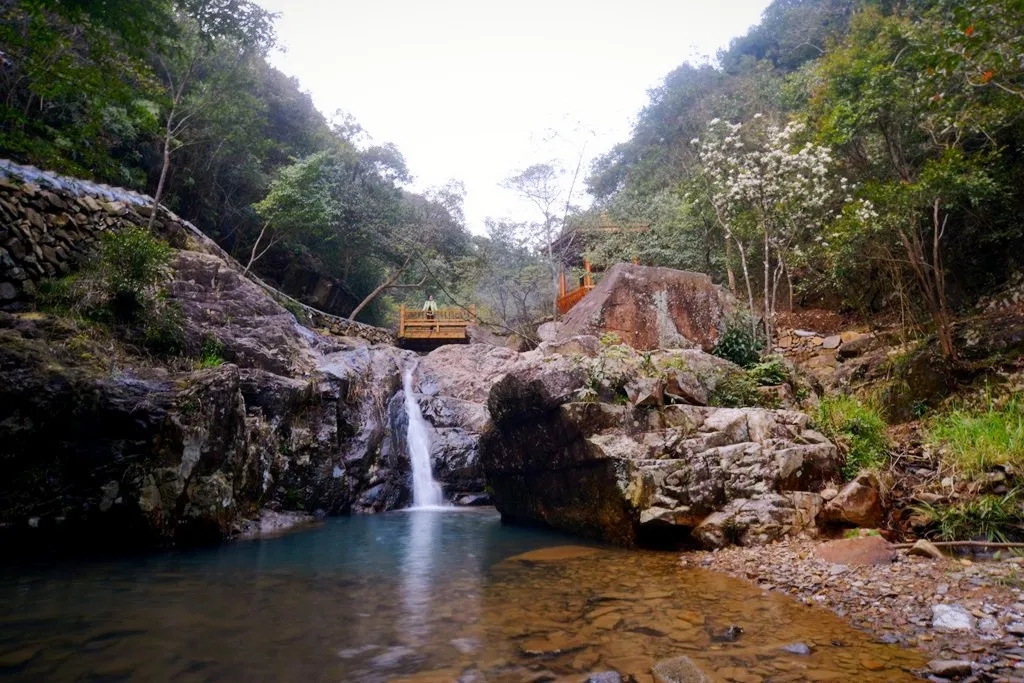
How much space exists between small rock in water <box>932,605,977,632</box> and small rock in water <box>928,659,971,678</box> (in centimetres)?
56

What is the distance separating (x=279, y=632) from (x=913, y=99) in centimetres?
1235

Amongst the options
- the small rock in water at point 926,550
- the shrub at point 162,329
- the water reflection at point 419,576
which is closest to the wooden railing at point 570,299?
the water reflection at point 419,576

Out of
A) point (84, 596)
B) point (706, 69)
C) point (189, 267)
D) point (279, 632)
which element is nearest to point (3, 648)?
point (84, 596)

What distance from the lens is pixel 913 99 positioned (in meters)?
9.70

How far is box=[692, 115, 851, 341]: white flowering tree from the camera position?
433 inches

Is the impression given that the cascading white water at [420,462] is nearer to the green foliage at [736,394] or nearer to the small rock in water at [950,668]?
the green foliage at [736,394]

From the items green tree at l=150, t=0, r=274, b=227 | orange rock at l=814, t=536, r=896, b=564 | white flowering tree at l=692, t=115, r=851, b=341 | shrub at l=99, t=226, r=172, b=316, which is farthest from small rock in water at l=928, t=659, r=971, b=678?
green tree at l=150, t=0, r=274, b=227

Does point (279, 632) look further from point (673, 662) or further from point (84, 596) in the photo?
point (673, 662)

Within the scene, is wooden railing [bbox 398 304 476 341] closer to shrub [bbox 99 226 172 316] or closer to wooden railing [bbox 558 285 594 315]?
wooden railing [bbox 558 285 594 315]

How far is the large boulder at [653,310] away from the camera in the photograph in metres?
11.3

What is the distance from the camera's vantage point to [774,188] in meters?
11.0

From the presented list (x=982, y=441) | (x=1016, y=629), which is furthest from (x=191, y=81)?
(x=1016, y=629)

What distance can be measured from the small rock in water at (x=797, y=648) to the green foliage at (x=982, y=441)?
373cm

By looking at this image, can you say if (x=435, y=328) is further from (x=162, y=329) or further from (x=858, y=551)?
(x=858, y=551)
